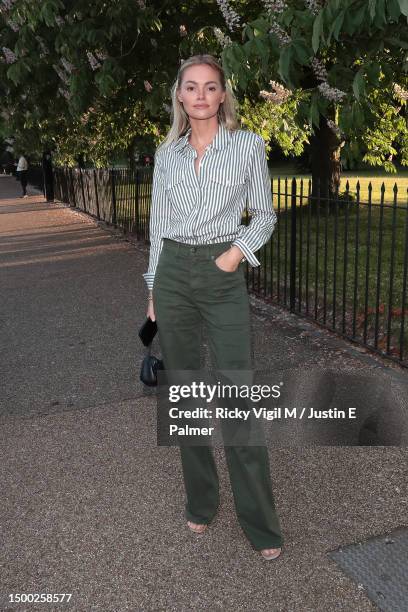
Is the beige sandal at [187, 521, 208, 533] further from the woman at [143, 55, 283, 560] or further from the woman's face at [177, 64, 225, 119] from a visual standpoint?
the woman's face at [177, 64, 225, 119]

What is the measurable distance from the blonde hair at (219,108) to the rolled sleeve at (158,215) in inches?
5.6

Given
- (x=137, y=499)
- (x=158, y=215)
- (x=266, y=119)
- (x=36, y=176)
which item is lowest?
(x=137, y=499)

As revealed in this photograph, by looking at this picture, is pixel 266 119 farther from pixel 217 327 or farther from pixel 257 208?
pixel 217 327

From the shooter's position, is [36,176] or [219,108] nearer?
[219,108]

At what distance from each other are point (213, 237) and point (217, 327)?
399 mm

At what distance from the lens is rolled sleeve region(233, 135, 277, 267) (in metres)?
2.77

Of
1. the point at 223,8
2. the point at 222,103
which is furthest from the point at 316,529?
the point at 223,8

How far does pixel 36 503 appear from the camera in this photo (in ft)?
11.7

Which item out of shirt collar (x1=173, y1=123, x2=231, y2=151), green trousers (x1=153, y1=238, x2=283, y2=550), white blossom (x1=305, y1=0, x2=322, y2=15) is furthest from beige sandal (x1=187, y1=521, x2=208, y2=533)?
white blossom (x1=305, y1=0, x2=322, y2=15)

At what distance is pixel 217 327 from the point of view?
9.43ft

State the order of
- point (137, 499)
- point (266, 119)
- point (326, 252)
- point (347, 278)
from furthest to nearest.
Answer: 1. point (266, 119)
2. point (347, 278)
3. point (326, 252)
4. point (137, 499)

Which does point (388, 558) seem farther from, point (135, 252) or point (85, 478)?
point (135, 252)

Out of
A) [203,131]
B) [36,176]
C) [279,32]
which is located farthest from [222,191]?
[36,176]

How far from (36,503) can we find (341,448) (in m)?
1.86
